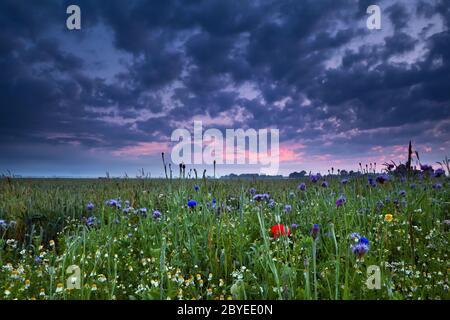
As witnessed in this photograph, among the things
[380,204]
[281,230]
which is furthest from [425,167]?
[281,230]

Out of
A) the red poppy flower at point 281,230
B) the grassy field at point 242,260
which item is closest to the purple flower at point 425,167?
the grassy field at point 242,260

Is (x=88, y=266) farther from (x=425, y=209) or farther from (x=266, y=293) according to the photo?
(x=425, y=209)

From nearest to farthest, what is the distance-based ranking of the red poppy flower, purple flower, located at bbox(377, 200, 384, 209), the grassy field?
the grassy field < the red poppy flower < purple flower, located at bbox(377, 200, 384, 209)

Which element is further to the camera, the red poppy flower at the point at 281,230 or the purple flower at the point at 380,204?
the purple flower at the point at 380,204

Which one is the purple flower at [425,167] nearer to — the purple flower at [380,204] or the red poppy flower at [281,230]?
the purple flower at [380,204]

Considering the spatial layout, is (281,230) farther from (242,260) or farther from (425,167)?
(425,167)

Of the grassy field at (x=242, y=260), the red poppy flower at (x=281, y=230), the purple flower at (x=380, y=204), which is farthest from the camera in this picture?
the purple flower at (x=380, y=204)

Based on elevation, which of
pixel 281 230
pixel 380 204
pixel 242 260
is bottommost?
pixel 242 260

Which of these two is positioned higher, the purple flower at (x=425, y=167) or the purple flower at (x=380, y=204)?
the purple flower at (x=425, y=167)

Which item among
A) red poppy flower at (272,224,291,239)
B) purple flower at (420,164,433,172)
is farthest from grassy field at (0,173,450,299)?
purple flower at (420,164,433,172)

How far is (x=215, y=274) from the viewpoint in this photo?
11.3 feet

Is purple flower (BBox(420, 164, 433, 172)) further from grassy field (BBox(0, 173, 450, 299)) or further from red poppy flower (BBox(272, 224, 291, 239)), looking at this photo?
red poppy flower (BBox(272, 224, 291, 239))

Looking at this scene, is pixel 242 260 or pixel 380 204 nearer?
pixel 242 260
